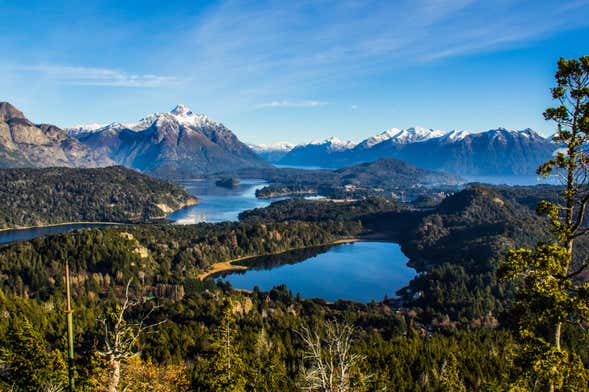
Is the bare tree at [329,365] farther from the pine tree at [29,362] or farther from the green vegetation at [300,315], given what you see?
the pine tree at [29,362]

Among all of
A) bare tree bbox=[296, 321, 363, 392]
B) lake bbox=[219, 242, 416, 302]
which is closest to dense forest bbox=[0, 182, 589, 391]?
bare tree bbox=[296, 321, 363, 392]

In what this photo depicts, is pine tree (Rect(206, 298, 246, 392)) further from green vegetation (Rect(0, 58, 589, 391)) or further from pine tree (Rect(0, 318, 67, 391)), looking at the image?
pine tree (Rect(0, 318, 67, 391))

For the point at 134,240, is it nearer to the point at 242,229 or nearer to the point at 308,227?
the point at 242,229

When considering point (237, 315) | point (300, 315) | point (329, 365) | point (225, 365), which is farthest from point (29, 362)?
point (300, 315)

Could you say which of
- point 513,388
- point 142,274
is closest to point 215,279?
point 142,274

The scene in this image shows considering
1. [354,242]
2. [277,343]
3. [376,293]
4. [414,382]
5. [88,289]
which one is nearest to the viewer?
[414,382]

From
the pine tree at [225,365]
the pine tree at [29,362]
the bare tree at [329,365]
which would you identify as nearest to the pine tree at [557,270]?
the bare tree at [329,365]

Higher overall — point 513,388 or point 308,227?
point 513,388

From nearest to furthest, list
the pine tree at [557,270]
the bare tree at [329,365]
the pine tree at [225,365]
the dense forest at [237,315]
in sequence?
the pine tree at [557,270], the bare tree at [329,365], the pine tree at [225,365], the dense forest at [237,315]
